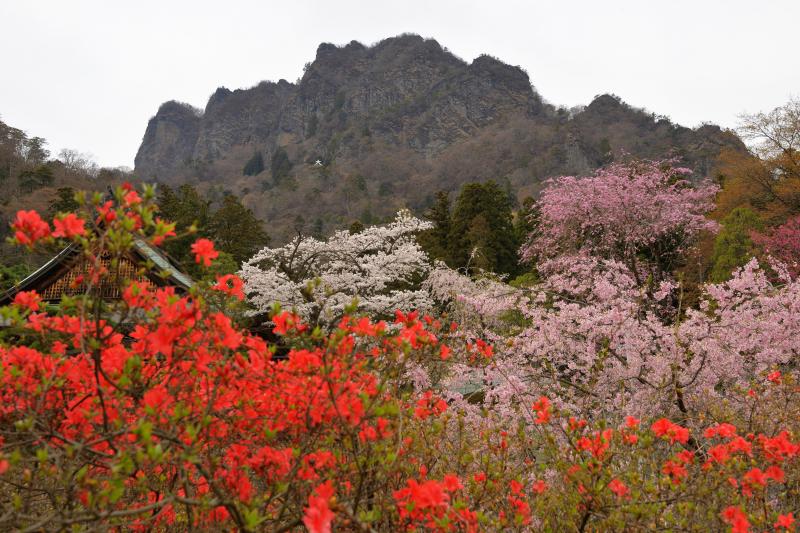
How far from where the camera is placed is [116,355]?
2.23 m

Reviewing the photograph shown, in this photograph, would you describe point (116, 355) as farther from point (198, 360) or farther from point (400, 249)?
point (400, 249)

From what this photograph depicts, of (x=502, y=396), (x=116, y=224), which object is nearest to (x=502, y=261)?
(x=502, y=396)

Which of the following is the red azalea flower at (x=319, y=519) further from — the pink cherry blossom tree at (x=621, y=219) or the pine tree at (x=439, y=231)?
the pine tree at (x=439, y=231)

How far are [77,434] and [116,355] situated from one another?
0.55m

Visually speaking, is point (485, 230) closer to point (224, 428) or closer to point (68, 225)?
point (224, 428)

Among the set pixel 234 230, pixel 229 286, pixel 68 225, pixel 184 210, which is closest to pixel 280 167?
pixel 184 210

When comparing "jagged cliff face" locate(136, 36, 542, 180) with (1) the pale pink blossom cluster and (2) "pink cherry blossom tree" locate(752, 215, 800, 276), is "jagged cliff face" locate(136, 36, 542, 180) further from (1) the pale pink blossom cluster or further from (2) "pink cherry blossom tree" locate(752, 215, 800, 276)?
(2) "pink cherry blossom tree" locate(752, 215, 800, 276)

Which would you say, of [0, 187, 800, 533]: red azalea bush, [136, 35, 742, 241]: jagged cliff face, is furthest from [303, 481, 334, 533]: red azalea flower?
[136, 35, 742, 241]: jagged cliff face

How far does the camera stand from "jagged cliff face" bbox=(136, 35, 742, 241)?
57244 mm

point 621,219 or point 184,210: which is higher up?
point 184,210

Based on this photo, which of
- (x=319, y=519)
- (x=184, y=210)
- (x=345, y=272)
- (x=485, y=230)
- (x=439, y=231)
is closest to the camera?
(x=319, y=519)

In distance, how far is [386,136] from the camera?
9731 centimetres

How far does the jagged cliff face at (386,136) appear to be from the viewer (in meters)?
57.2

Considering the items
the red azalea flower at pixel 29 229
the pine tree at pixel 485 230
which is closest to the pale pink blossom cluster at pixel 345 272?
the pine tree at pixel 485 230
